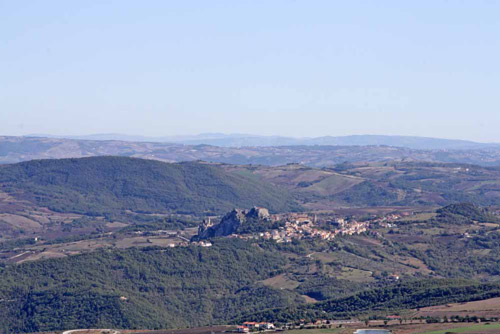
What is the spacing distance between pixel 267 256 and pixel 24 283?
49518mm

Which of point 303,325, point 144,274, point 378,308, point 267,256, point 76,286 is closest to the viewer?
point 303,325

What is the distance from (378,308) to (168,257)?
57.3m

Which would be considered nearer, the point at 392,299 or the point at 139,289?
the point at 392,299

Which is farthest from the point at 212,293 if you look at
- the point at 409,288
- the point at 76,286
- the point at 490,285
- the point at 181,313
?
the point at 490,285

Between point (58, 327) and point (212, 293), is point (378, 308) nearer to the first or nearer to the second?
point (212, 293)

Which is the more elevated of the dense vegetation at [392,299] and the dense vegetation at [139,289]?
the dense vegetation at [392,299]

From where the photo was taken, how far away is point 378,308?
148 m

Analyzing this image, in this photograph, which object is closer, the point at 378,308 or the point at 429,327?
the point at 429,327

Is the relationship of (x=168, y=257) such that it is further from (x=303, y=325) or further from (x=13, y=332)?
(x=303, y=325)

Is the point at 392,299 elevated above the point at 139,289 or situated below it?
above

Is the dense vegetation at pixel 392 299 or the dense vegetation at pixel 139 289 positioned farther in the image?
the dense vegetation at pixel 139 289

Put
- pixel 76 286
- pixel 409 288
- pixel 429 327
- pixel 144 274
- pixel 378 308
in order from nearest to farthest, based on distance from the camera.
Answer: pixel 429 327
pixel 378 308
pixel 409 288
pixel 76 286
pixel 144 274

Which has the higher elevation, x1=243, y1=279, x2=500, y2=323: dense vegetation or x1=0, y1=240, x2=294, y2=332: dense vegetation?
x1=243, y1=279, x2=500, y2=323: dense vegetation

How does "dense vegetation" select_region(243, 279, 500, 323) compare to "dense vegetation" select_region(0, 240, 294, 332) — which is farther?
"dense vegetation" select_region(0, 240, 294, 332)
